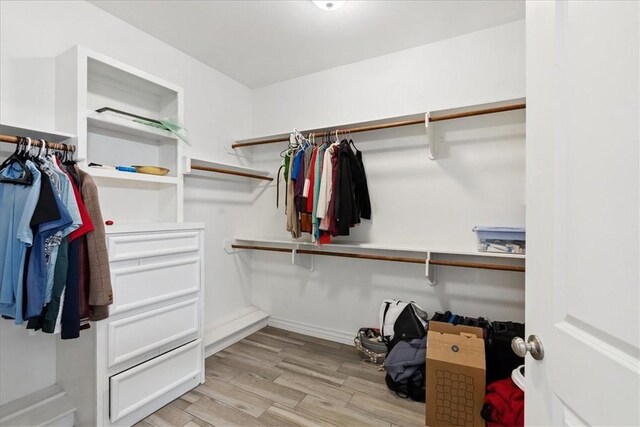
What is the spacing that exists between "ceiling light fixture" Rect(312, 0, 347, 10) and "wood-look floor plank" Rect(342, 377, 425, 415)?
2.52 m

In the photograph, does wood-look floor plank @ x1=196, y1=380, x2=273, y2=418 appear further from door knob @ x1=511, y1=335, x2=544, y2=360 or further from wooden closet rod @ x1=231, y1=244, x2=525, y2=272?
door knob @ x1=511, y1=335, x2=544, y2=360

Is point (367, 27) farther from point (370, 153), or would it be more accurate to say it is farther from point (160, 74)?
point (160, 74)

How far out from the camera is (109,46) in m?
2.08

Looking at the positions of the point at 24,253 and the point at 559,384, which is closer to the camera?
the point at 559,384

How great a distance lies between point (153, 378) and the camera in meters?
1.81

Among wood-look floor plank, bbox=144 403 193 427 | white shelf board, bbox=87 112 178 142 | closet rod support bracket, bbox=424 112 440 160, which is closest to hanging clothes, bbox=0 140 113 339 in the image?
white shelf board, bbox=87 112 178 142

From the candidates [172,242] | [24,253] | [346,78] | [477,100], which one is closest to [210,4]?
[346,78]

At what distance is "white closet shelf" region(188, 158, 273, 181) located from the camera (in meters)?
2.54

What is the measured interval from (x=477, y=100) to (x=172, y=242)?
7.95 ft

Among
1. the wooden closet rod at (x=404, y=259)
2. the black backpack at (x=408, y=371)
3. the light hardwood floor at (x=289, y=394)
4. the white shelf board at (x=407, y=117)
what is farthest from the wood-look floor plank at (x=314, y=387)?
the white shelf board at (x=407, y=117)

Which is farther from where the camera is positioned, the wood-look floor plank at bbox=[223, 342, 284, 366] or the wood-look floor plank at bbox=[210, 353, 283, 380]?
the wood-look floor plank at bbox=[223, 342, 284, 366]

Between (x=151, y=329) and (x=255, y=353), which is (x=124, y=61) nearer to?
(x=151, y=329)

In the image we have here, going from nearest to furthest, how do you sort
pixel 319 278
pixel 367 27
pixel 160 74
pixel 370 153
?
1. pixel 367 27
2. pixel 160 74
3. pixel 370 153
4. pixel 319 278

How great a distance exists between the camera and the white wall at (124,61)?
5.44 feet
